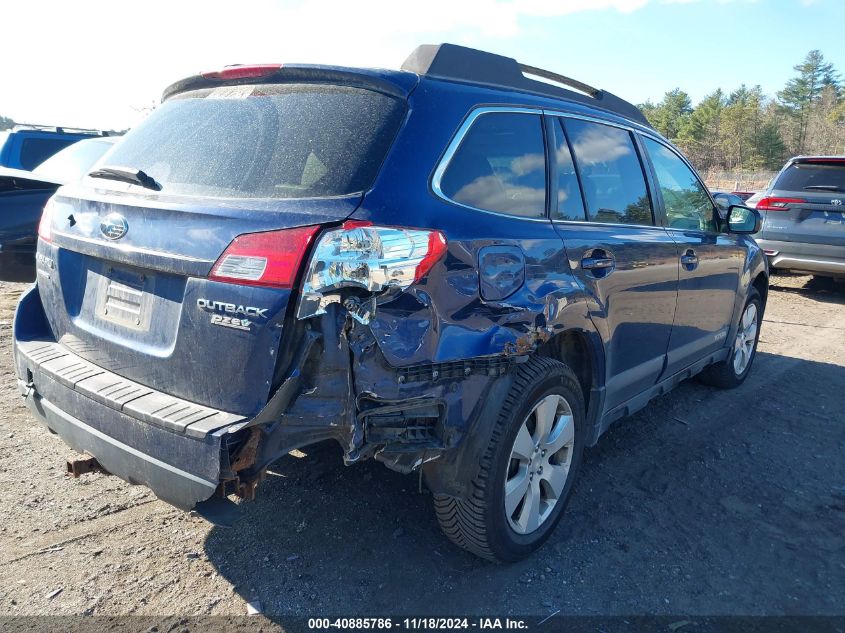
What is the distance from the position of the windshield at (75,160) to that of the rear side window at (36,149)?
8.12 ft

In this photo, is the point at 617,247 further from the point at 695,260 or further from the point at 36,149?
the point at 36,149

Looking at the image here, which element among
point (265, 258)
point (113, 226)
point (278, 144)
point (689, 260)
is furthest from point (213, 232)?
point (689, 260)

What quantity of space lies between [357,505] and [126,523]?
1.06 m

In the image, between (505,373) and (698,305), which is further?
(698,305)

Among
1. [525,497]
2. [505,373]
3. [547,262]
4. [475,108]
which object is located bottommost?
[525,497]

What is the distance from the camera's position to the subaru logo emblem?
247 centimetres

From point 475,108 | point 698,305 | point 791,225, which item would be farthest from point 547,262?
point 791,225

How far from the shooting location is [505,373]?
2566 mm

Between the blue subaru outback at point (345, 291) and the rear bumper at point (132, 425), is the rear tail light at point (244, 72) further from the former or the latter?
the rear bumper at point (132, 425)


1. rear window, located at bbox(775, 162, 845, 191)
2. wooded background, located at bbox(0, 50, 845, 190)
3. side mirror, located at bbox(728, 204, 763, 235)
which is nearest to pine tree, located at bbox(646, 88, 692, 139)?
wooded background, located at bbox(0, 50, 845, 190)

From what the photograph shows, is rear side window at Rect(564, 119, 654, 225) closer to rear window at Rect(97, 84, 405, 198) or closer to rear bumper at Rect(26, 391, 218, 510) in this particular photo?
rear window at Rect(97, 84, 405, 198)

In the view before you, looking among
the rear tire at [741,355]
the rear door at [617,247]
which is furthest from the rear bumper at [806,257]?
the rear door at [617,247]

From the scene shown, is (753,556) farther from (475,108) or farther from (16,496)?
(16,496)

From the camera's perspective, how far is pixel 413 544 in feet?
9.82
